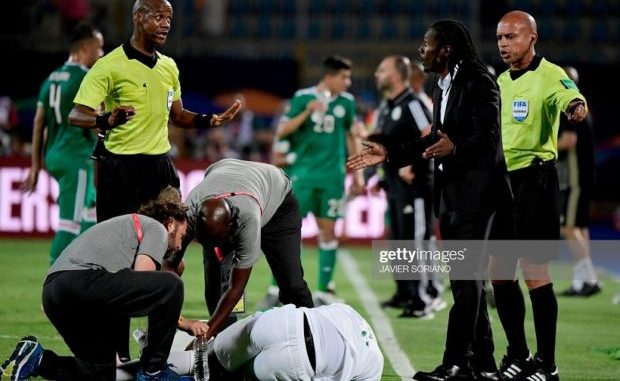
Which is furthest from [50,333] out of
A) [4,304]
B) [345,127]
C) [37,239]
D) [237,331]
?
[37,239]

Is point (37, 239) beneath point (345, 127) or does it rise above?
beneath

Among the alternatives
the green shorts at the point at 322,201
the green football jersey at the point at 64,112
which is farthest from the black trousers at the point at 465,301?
the green shorts at the point at 322,201

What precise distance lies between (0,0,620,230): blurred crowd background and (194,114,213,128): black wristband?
11.8 metres

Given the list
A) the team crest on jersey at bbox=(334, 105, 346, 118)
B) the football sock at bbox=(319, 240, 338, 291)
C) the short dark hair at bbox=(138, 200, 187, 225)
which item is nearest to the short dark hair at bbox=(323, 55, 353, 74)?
the team crest on jersey at bbox=(334, 105, 346, 118)

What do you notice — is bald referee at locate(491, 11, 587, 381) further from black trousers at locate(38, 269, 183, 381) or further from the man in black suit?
black trousers at locate(38, 269, 183, 381)

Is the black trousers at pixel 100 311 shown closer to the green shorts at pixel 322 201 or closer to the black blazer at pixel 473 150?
the black blazer at pixel 473 150

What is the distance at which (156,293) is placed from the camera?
6.14 metres

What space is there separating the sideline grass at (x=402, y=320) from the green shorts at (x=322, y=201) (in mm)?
841

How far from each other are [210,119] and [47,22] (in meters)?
16.6

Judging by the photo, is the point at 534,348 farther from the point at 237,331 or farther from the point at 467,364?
the point at 237,331

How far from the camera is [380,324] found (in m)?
9.54

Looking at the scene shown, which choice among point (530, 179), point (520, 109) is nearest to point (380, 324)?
point (530, 179)

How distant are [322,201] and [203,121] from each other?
11.4ft

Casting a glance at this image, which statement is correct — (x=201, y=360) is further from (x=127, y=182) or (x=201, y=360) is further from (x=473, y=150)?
(x=473, y=150)
